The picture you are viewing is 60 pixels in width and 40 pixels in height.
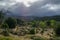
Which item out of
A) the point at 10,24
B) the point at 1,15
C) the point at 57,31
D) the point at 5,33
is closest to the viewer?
the point at 5,33

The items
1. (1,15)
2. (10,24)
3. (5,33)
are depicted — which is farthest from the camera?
(1,15)

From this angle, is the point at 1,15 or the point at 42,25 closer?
the point at 42,25

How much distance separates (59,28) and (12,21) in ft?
83.1

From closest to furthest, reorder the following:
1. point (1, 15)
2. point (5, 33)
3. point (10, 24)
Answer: point (5, 33) → point (10, 24) → point (1, 15)

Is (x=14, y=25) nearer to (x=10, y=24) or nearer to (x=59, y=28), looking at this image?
(x=10, y=24)

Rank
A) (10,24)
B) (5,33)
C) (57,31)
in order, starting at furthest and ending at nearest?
(10,24) < (57,31) < (5,33)

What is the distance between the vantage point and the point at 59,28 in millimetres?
57500

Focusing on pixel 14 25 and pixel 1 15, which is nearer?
pixel 14 25

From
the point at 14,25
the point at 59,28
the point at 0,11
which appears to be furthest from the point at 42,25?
the point at 0,11

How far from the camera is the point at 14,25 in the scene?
76.3 m

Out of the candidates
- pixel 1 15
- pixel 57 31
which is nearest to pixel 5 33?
pixel 57 31

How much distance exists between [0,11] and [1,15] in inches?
102

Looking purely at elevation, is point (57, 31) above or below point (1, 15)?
below

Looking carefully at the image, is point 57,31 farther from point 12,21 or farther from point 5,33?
point 12,21
